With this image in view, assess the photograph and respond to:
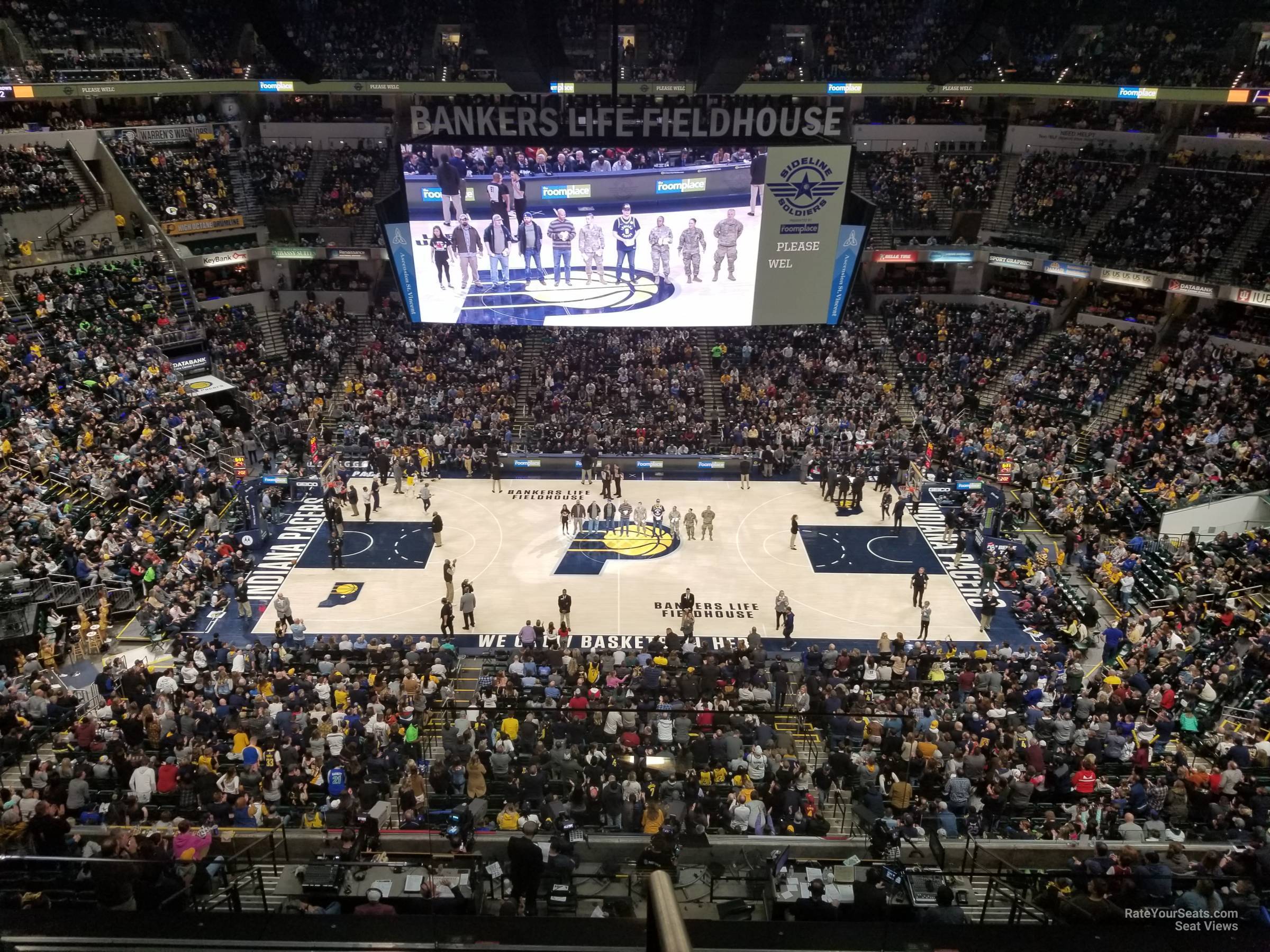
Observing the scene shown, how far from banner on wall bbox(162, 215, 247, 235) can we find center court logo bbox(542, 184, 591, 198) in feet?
53.3

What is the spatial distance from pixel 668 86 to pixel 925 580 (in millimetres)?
25127

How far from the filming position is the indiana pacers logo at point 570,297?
110 ft

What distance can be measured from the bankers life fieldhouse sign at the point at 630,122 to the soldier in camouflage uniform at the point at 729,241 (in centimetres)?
277

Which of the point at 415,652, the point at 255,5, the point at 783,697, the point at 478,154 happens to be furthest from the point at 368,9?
the point at 783,697

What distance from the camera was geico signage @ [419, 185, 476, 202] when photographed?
31672 millimetres

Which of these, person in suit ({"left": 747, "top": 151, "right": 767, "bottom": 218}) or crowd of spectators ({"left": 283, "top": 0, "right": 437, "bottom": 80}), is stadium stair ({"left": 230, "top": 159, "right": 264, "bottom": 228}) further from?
person in suit ({"left": 747, "top": 151, "right": 767, "bottom": 218})

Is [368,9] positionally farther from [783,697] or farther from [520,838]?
[520,838]

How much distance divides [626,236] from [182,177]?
20.1 m

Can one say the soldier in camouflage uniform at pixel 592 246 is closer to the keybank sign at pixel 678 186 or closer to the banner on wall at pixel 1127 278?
the keybank sign at pixel 678 186

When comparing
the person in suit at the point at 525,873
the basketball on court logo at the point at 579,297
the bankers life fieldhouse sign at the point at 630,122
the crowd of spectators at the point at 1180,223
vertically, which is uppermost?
the bankers life fieldhouse sign at the point at 630,122

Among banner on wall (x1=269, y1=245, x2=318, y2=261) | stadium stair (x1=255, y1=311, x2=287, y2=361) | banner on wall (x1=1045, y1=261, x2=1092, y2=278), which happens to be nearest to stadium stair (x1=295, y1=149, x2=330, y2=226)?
banner on wall (x1=269, y1=245, x2=318, y2=261)

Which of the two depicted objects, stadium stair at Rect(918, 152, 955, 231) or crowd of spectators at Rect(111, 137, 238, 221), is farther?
stadium stair at Rect(918, 152, 955, 231)

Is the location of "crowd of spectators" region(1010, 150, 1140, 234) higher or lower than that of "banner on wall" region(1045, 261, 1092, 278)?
higher

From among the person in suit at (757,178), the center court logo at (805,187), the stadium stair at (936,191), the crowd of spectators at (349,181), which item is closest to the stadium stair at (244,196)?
the crowd of spectators at (349,181)
